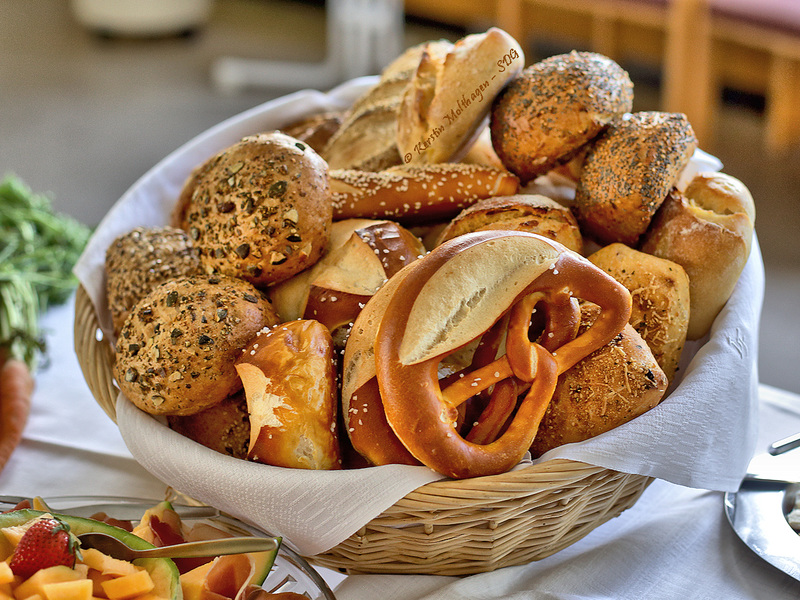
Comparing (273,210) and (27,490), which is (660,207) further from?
(27,490)

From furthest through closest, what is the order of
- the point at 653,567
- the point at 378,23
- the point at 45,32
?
the point at 45,32 < the point at 378,23 < the point at 653,567

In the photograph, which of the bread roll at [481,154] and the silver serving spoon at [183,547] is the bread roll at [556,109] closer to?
the bread roll at [481,154]

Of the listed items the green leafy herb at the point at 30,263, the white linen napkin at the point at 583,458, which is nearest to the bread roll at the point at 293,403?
the white linen napkin at the point at 583,458

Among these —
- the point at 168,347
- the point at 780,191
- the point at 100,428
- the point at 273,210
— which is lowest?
the point at 780,191

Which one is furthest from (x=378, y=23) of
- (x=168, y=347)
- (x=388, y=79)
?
(x=168, y=347)

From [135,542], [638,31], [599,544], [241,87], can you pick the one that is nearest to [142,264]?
[135,542]
